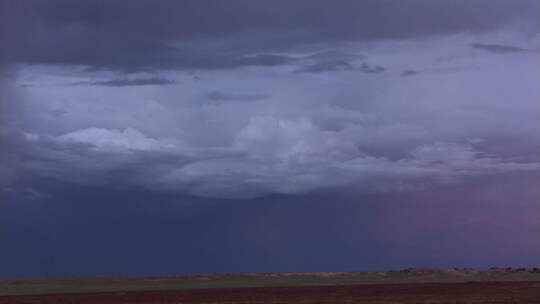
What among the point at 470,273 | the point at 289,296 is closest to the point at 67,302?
the point at 289,296

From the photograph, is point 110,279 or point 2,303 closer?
point 2,303

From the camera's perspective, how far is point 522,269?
17575cm

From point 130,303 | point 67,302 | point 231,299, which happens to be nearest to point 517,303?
point 231,299

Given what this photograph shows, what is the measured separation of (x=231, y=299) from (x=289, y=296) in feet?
24.8

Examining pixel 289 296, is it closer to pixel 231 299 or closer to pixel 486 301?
pixel 231 299

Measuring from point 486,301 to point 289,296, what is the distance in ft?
78.0

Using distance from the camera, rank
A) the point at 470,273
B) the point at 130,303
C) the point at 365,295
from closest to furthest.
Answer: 1. the point at 130,303
2. the point at 365,295
3. the point at 470,273

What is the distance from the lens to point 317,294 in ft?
322

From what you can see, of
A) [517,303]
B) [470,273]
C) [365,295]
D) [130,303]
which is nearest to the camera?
[517,303]

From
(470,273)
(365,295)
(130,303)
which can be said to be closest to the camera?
(130,303)

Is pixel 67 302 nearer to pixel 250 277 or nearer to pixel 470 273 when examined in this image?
pixel 250 277

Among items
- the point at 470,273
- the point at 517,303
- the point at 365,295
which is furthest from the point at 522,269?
the point at 517,303

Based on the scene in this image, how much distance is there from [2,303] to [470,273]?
10853 cm

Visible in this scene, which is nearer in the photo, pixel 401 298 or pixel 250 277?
pixel 401 298
